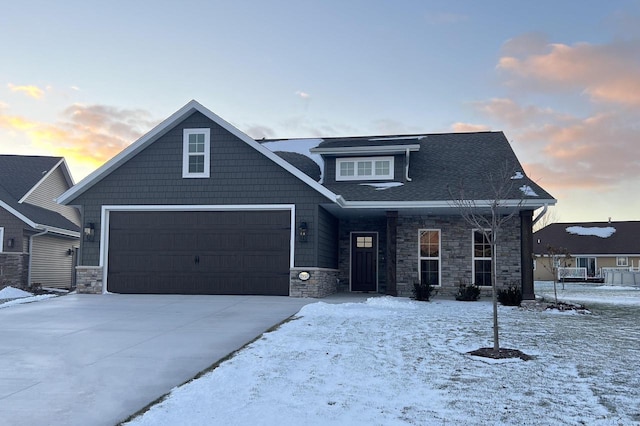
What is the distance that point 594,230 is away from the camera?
1682 inches

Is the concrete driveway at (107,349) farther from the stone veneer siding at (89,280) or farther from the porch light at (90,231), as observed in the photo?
the porch light at (90,231)

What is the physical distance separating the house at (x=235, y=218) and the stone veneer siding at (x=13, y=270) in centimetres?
768

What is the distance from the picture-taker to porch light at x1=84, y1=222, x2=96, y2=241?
15.9 metres

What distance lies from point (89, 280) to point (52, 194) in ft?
42.0

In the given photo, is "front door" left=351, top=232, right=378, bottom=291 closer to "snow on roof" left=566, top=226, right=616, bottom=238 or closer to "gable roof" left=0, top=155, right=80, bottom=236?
"gable roof" left=0, top=155, right=80, bottom=236

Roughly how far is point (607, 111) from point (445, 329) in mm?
13394

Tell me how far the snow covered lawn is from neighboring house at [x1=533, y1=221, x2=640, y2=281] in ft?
107

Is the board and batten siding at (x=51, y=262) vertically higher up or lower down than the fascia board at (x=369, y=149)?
lower down

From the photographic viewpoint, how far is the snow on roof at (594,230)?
4191cm

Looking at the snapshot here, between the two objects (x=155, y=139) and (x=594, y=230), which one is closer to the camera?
(x=155, y=139)

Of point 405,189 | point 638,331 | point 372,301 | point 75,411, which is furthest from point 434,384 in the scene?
point 405,189

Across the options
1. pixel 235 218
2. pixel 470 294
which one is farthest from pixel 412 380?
pixel 235 218

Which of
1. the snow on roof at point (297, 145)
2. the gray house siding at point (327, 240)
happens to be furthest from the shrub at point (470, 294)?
the snow on roof at point (297, 145)

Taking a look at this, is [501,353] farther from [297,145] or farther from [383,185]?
[297,145]
